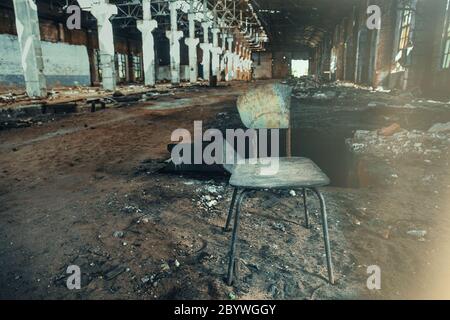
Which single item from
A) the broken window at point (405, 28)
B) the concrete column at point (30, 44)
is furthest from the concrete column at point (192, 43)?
the broken window at point (405, 28)

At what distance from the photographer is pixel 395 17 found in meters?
13.8

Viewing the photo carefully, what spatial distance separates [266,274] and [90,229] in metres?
1.43

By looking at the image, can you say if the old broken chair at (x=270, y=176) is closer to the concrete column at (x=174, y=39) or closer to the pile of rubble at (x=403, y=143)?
the pile of rubble at (x=403, y=143)

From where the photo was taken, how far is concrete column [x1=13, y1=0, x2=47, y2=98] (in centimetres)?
1140

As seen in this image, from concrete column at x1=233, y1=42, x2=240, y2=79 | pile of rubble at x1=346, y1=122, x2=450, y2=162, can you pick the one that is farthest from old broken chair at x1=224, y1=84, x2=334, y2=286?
concrete column at x1=233, y1=42, x2=240, y2=79

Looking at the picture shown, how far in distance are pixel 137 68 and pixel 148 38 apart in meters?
11.5

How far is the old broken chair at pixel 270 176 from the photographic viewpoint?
1.72 meters

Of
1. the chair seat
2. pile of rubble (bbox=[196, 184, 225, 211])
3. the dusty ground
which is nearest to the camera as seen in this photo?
the chair seat

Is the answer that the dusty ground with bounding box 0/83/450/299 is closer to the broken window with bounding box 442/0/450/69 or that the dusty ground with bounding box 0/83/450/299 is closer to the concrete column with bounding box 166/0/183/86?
the broken window with bounding box 442/0/450/69

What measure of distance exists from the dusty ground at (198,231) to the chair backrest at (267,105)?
0.82 metres

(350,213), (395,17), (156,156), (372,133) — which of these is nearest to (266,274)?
(350,213)

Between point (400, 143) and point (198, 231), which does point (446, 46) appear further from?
point (198, 231)

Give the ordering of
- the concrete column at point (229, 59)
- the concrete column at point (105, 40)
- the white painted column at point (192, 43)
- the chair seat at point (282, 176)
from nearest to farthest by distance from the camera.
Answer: the chair seat at point (282, 176)
the concrete column at point (105, 40)
the white painted column at point (192, 43)
the concrete column at point (229, 59)
